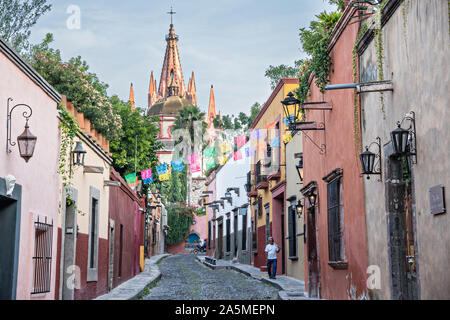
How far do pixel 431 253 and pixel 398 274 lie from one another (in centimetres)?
151

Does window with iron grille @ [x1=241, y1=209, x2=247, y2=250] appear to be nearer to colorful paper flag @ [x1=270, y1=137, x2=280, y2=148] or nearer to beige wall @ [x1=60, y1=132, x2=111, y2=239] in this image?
colorful paper flag @ [x1=270, y1=137, x2=280, y2=148]

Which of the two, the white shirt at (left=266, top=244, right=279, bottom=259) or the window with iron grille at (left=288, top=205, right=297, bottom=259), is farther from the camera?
the window with iron grille at (left=288, top=205, right=297, bottom=259)

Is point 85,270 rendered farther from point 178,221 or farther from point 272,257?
point 178,221

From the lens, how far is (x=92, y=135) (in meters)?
12.9

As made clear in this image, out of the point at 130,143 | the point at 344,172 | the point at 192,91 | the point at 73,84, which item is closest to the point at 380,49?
the point at 344,172

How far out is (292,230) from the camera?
2031 centimetres

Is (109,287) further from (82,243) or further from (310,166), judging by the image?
(310,166)

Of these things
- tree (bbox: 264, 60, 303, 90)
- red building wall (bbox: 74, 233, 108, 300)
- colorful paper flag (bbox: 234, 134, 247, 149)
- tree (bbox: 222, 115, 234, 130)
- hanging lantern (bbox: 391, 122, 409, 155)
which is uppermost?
tree (bbox: 222, 115, 234, 130)

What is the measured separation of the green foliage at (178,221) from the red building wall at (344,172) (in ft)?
140

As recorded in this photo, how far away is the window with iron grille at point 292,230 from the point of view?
65.6 feet

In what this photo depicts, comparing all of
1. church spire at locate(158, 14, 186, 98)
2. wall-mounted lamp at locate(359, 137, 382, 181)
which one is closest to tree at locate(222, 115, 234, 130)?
church spire at locate(158, 14, 186, 98)

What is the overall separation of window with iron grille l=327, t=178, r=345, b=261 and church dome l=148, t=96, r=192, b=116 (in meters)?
58.2

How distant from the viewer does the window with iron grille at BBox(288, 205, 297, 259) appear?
20000 mm

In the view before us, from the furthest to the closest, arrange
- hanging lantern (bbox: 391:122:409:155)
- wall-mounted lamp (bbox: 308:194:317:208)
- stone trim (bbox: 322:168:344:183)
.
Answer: wall-mounted lamp (bbox: 308:194:317:208) < stone trim (bbox: 322:168:344:183) < hanging lantern (bbox: 391:122:409:155)
